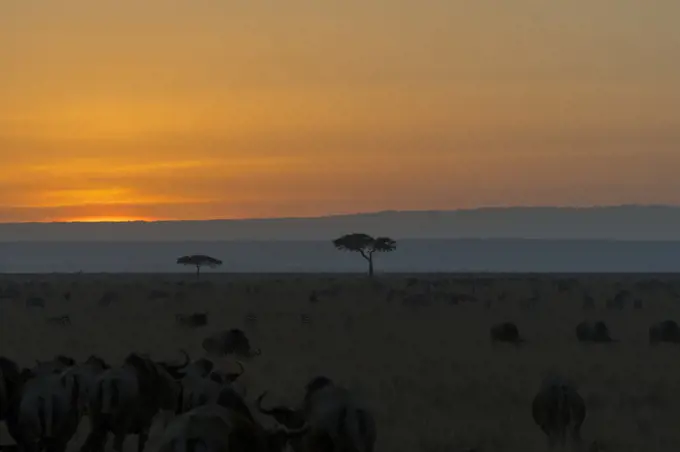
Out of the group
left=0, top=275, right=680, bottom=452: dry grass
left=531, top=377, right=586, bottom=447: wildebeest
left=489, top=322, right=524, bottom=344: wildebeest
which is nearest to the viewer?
left=531, top=377, right=586, bottom=447: wildebeest

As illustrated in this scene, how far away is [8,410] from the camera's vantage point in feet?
42.7

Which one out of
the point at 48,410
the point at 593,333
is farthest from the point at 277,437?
the point at 593,333

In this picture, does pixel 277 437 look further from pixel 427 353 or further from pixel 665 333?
pixel 665 333

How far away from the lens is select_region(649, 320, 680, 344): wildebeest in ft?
96.3

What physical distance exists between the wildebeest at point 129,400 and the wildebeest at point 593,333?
18.0m

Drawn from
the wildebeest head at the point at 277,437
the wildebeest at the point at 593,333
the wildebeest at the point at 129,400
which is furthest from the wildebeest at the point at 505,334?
the wildebeest head at the point at 277,437

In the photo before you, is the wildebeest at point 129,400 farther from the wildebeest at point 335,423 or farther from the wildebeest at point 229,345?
the wildebeest at point 229,345

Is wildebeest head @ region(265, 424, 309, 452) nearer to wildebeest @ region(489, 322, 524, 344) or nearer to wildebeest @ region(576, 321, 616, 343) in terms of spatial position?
wildebeest @ region(489, 322, 524, 344)

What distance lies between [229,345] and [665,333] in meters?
11.6

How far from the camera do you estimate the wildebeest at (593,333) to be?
29484 mm

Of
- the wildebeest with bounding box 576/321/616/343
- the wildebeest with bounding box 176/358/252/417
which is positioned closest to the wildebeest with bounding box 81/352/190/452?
the wildebeest with bounding box 176/358/252/417

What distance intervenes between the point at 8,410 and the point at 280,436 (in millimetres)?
4475

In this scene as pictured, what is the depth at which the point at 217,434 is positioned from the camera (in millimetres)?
9414

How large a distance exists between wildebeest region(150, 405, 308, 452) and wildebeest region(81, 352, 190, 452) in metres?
3.61
